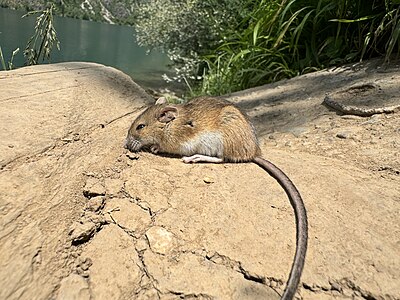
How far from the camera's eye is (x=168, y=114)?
2711 millimetres

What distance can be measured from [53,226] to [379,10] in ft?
14.6

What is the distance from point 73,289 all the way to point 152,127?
148 centimetres

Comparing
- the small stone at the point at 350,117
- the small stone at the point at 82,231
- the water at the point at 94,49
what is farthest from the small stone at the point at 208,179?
the water at the point at 94,49

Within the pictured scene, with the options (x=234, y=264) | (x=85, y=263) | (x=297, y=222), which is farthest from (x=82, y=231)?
(x=297, y=222)

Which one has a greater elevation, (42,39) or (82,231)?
(42,39)

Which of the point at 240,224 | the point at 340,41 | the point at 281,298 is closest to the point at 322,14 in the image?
the point at 340,41

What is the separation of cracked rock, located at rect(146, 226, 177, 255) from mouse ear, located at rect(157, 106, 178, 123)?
3.75 ft

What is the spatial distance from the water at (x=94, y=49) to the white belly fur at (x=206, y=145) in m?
6.45

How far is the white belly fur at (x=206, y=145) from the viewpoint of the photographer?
8.19ft

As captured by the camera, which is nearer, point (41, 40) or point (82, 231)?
point (82, 231)

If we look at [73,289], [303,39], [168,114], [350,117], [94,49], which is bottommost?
[94,49]

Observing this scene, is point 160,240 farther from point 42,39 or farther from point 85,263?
point 42,39

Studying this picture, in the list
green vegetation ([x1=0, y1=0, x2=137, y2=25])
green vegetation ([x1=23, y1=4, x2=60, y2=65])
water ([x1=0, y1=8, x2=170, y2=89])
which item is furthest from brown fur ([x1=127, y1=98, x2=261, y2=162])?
water ([x1=0, y1=8, x2=170, y2=89])

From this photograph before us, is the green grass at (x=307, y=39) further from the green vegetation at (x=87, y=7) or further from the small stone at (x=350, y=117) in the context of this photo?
the green vegetation at (x=87, y=7)
